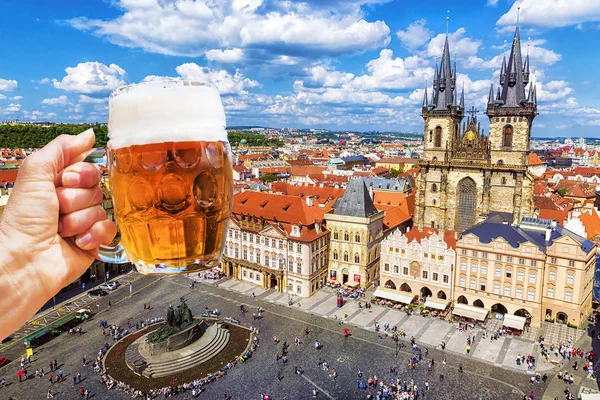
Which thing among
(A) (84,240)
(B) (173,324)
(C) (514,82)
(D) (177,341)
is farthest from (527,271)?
(A) (84,240)

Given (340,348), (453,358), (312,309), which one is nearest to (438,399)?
(453,358)

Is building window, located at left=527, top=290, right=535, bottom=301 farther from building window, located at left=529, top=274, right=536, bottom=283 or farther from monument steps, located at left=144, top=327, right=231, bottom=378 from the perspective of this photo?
monument steps, located at left=144, top=327, right=231, bottom=378

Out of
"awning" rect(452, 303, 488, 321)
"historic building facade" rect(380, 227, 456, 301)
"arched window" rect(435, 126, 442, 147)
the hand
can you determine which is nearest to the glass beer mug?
the hand

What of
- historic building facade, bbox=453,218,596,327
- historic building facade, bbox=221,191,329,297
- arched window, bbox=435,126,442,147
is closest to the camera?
historic building facade, bbox=453,218,596,327

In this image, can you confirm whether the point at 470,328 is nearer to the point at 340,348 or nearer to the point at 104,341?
the point at 340,348

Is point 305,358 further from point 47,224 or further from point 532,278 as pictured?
point 47,224

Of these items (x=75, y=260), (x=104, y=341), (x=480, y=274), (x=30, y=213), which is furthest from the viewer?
(x=480, y=274)
